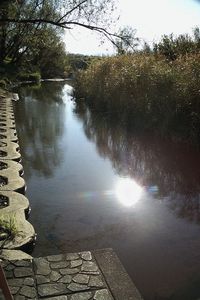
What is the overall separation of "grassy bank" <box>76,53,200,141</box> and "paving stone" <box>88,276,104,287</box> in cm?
700

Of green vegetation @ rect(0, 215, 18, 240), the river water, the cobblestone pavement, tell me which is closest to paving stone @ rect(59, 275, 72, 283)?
the cobblestone pavement

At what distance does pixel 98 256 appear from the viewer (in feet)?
15.0

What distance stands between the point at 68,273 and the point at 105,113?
14.2 metres

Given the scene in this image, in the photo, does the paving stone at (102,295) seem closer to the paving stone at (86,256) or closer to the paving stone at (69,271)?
the paving stone at (69,271)

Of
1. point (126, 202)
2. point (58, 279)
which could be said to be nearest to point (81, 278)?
point (58, 279)

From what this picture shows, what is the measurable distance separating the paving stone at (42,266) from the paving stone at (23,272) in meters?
0.08

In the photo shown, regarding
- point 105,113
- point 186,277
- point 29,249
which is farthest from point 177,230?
point 105,113

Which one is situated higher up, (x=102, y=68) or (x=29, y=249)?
(x=102, y=68)

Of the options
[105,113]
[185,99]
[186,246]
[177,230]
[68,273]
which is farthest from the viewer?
[105,113]

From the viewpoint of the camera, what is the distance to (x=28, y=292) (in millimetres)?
3713

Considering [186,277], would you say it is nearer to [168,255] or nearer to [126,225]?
[168,255]

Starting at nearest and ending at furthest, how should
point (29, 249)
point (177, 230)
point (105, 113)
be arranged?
point (29, 249), point (177, 230), point (105, 113)

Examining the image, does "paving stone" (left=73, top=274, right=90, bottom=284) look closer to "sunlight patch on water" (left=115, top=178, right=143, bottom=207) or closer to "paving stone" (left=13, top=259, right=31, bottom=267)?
"paving stone" (left=13, top=259, right=31, bottom=267)

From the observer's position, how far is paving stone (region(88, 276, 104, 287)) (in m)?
3.95
